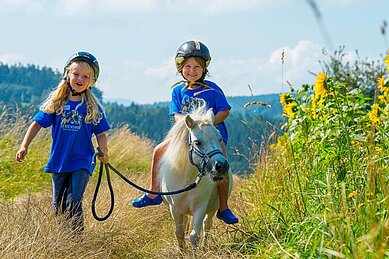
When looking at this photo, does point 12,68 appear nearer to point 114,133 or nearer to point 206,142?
point 114,133

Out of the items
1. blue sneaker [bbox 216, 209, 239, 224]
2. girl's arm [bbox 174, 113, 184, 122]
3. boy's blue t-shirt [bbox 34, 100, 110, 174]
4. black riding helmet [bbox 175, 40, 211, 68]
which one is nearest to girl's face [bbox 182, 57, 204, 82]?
black riding helmet [bbox 175, 40, 211, 68]

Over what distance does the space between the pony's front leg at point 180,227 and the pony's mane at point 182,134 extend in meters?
0.50

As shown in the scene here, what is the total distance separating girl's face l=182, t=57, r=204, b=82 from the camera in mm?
6949

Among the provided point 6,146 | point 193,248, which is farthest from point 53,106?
point 6,146

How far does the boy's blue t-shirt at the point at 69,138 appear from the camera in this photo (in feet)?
22.2

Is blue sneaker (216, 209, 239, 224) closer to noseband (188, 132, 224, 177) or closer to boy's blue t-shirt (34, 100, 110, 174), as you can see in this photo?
noseband (188, 132, 224, 177)

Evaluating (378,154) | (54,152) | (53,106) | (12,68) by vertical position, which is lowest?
(378,154)

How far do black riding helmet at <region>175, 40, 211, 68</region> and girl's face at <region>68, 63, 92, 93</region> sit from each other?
2.88 feet

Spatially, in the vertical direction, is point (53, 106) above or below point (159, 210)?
above

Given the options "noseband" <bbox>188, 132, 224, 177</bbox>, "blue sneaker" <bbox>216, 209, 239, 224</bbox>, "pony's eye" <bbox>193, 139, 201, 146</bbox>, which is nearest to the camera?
"noseband" <bbox>188, 132, 224, 177</bbox>

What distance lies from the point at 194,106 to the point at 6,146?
19.8 feet

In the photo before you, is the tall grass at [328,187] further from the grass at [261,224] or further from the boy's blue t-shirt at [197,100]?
the boy's blue t-shirt at [197,100]

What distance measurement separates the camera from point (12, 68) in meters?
151

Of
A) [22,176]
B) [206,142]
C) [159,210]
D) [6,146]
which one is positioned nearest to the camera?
[206,142]
